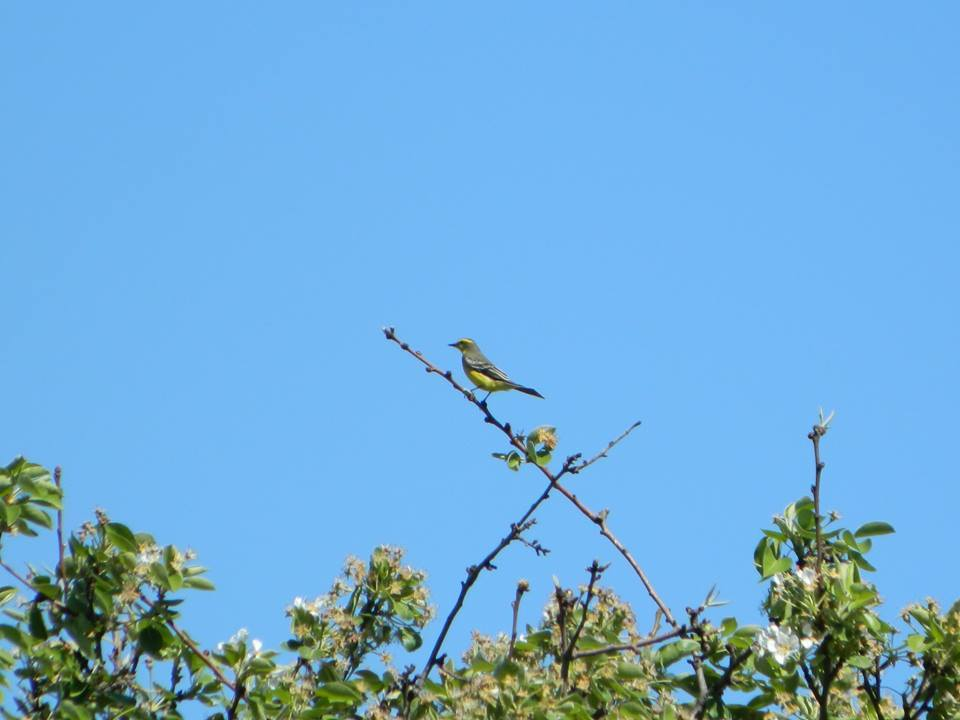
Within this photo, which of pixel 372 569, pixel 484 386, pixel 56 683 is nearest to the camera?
pixel 56 683

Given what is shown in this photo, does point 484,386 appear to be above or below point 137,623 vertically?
above

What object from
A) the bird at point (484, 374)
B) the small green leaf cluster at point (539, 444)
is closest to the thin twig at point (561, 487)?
the small green leaf cluster at point (539, 444)

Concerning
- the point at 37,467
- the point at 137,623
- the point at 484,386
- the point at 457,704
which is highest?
the point at 484,386

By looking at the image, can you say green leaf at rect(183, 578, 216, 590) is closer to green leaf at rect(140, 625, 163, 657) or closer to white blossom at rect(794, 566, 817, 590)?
green leaf at rect(140, 625, 163, 657)

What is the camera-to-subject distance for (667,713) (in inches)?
207

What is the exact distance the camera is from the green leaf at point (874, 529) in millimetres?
5703

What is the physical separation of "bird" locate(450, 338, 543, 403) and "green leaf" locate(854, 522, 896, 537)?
821 cm

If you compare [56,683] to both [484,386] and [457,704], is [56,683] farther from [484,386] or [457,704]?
[484,386]

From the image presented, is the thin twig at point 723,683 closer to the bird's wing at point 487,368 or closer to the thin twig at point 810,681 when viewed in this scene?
the thin twig at point 810,681

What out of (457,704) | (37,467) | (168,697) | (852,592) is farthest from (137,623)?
(852,592)

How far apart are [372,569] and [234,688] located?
0.91m

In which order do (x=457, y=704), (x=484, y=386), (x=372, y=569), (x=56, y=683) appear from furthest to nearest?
(x=484, y=386)
(x=372, y=569)
(x=56, y=683)
(x=457, y=704)

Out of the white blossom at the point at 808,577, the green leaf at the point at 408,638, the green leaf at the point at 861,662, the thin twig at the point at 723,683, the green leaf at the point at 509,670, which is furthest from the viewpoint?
the green leaf at the point at 408,638

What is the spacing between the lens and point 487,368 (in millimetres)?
14625
